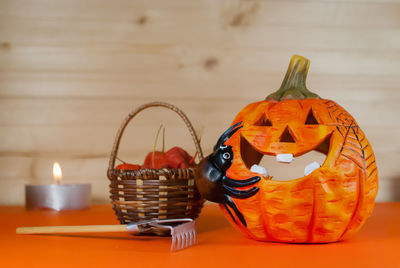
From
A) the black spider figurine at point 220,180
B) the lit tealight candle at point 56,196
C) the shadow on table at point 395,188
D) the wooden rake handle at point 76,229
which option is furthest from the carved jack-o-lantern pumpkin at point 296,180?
the shadow on table at point 395,188

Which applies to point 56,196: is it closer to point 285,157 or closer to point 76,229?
point 76,229

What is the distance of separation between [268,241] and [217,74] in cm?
79

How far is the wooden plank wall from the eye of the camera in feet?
4.65

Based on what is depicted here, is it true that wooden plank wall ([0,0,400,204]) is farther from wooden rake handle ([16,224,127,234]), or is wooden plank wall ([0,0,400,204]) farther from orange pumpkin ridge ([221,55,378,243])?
orange pumpkin ridge ([221,55,378,243])

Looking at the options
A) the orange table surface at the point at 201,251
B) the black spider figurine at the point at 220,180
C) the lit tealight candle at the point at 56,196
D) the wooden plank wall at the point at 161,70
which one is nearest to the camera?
the orange table surface at the point at 201,251

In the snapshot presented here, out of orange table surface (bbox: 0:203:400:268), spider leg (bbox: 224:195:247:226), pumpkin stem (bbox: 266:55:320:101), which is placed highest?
pumpkin stem (bbox: 266:55:320:101)

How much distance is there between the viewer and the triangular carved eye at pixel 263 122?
0.77 m

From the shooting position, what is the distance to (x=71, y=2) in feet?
4.70

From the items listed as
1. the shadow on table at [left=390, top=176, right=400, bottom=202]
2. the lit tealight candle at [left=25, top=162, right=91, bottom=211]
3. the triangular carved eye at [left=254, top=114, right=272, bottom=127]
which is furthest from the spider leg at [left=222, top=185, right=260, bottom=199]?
the shadow on table at [left=390, top=176, right=400, bottom=202]

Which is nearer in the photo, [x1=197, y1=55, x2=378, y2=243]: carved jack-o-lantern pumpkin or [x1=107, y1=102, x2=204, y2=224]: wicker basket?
[x1=197, y1=55, x2=378, y2=243]: carved jack-o-lantern pumpkin

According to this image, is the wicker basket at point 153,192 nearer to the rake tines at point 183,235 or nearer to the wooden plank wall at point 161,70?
the rake tines at point 183,235

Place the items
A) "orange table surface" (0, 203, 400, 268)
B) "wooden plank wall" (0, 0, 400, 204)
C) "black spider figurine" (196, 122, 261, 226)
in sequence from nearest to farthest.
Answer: "orange table surface" (0, 203, 400, 268)
"black spider figurine" (196, 122, 261, 226)
"wooden plank wall" (0, 0, 400, 204)

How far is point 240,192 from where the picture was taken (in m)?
0.72

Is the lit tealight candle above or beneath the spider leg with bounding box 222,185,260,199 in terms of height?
beneath
